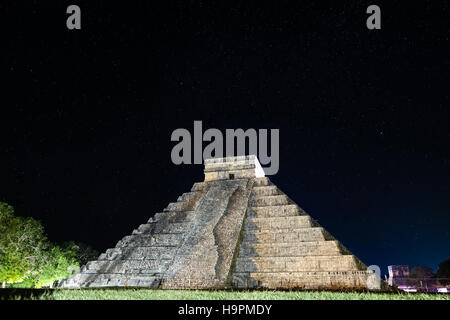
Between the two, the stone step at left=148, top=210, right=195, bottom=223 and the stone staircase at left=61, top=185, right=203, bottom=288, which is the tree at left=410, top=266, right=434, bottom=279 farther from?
the stone staircase at left=61, top=185, right=203, bottom=288

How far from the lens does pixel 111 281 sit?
60.0ft

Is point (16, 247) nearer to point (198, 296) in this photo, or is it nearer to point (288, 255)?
point (288, 255)

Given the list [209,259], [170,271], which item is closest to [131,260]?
[170,271]

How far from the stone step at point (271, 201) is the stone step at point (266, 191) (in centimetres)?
64

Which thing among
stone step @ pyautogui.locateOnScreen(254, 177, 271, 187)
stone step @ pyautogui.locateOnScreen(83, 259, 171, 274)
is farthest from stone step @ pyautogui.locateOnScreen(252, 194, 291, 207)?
stone step @ pyautogui.locateOnScreen(83, 259, 171, 274)

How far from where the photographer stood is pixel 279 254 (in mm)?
18094

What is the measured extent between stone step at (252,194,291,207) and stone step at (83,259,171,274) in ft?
21.1

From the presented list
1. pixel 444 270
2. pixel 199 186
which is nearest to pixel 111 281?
pixel 199 186

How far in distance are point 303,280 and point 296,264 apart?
3.03 ft

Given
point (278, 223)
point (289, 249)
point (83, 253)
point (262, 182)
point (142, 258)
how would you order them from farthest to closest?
point (83, 253), point (262, 182), point (278, 223), point (142, 258), point (289, 249)

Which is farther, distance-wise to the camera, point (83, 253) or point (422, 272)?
point (422, 272)
